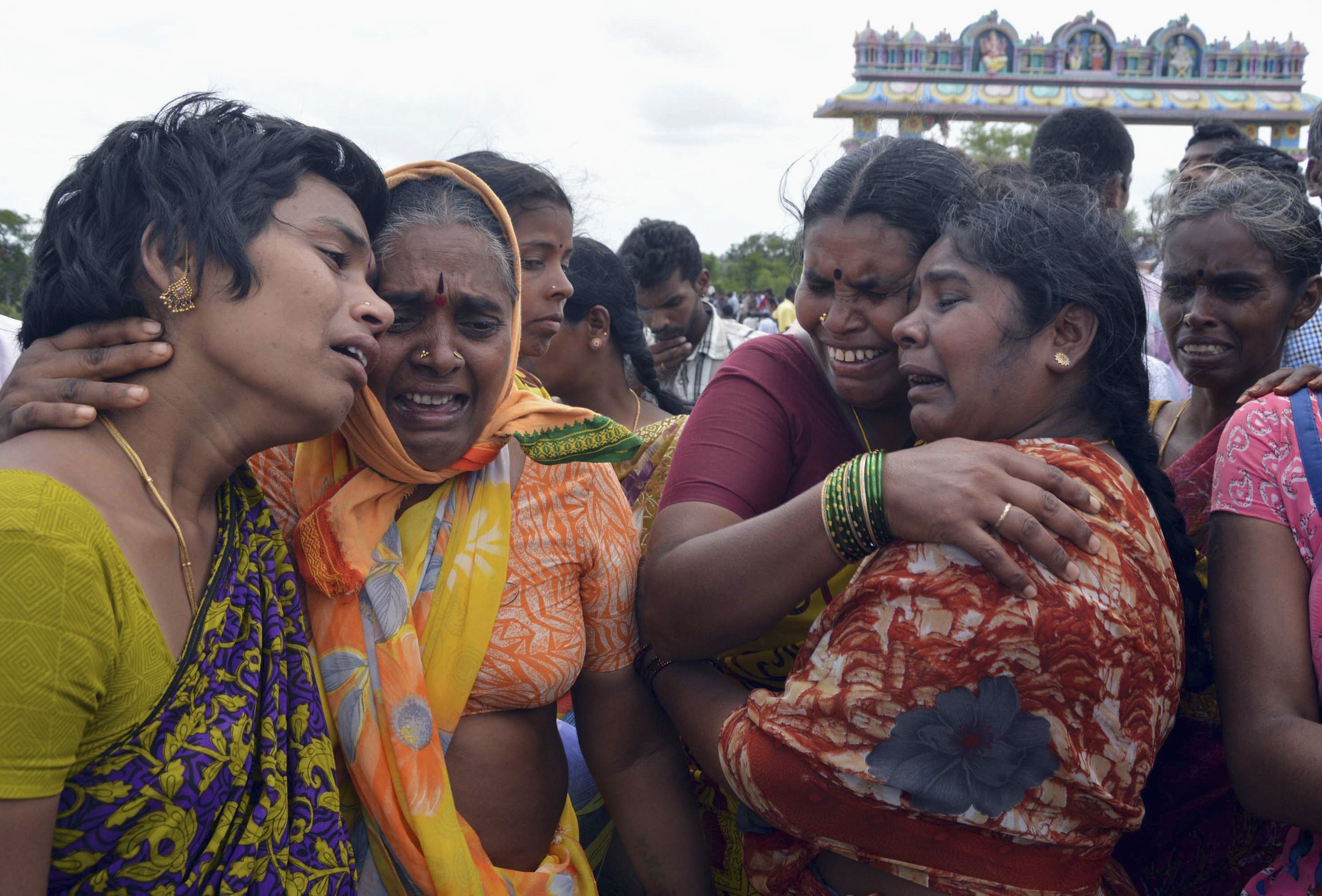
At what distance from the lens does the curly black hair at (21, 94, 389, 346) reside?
5.37ft

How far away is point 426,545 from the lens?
6.84 feet

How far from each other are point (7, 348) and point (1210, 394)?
3522mm

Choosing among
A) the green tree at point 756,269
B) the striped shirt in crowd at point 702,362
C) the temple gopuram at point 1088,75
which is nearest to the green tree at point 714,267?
the green tree at point 756,269

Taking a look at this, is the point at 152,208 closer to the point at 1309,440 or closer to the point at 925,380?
the point at 925,380

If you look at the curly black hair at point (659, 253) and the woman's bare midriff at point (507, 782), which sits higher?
the curly black hair at point (659, 253)

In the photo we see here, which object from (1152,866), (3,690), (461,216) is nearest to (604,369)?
(461,216)

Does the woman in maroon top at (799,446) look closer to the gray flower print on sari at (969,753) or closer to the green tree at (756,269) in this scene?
the gray flower print on sari at (969,753)

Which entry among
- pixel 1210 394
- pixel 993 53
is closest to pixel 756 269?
pixel 993 53

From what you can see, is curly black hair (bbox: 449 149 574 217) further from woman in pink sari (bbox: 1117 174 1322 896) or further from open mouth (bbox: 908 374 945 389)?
woman in pink sari (bbox: 1117 174 1322 896)

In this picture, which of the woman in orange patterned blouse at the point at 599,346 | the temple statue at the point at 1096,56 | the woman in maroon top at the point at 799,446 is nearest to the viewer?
the woman in maroon top at the point at 799,446

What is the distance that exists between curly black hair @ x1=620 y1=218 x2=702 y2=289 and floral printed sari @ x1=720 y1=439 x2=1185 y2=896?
14.6 ft

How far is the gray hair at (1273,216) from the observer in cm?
268

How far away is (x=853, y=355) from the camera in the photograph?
229 cm

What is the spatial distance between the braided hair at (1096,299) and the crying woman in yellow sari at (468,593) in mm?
877
